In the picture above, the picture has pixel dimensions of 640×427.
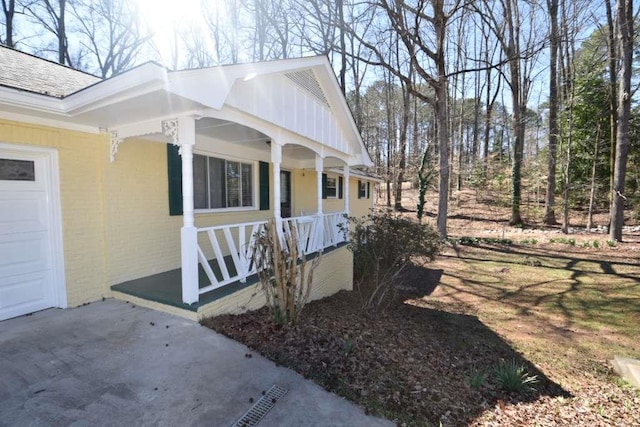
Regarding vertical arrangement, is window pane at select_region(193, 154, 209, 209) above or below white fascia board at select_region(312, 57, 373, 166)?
below

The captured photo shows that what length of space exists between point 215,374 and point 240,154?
17.1 ft

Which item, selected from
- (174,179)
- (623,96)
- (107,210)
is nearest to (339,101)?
(174,179)

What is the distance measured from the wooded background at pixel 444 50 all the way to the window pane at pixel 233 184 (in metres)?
7.48

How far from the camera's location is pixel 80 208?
15.0ft

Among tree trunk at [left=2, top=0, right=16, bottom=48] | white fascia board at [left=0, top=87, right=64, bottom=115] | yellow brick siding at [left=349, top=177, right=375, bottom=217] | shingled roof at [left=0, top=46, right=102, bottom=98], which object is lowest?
yellow brick siding at [left=349, top=177, right=375, bottom=217]

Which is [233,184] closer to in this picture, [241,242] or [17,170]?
[241,242]

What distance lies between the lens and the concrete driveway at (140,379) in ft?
8.29

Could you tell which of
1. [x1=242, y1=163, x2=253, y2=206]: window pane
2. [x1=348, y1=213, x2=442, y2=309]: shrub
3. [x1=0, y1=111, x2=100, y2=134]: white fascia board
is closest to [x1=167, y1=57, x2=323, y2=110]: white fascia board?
[x1=0, y1=111, x2=100, y2=134]: white fascia board

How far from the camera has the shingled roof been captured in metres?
3.81

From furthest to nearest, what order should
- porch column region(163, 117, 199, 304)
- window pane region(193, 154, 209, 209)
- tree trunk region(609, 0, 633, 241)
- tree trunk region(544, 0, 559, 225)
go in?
1. tree trunk region(544, 0, 559, 225)
2. tree trunk region(609, 0, 633, 241)
3. window pane region(193, 154, 209, 209)
4. porch column region(163, 117, 199, 304)

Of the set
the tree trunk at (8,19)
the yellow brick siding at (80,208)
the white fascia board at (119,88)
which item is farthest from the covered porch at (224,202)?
the tree trunk at (8,19)

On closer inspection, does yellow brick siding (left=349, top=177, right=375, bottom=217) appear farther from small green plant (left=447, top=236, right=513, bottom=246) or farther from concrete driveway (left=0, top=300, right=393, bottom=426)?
concrete driveway (left=0, top=300, right=393, bottom=426)

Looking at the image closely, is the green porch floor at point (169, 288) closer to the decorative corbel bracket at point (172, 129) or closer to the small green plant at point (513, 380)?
the decorative corbel bracket at point (172, 129)

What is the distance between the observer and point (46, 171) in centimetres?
424
